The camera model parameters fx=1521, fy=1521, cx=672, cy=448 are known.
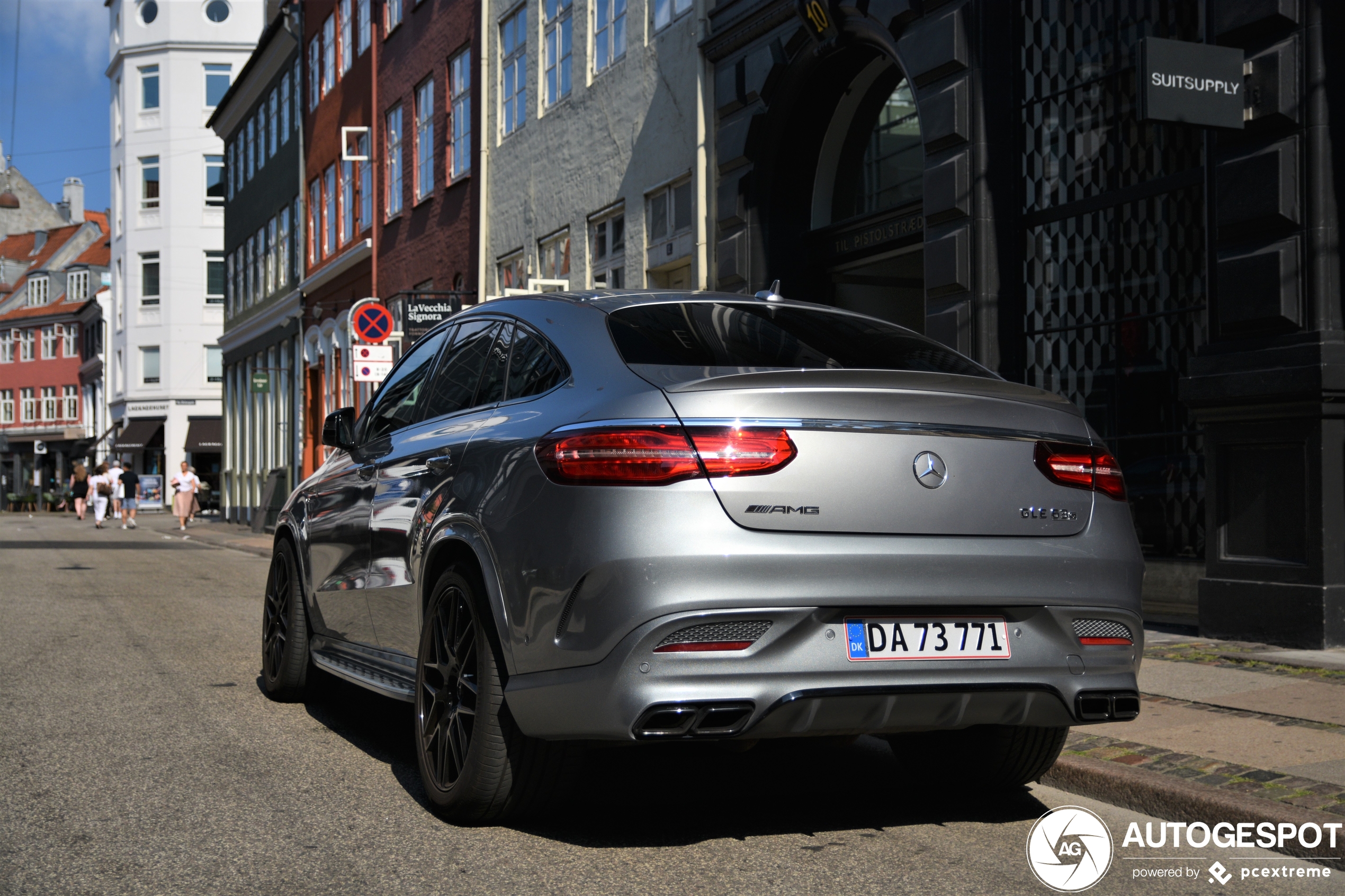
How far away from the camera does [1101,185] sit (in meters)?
10.8

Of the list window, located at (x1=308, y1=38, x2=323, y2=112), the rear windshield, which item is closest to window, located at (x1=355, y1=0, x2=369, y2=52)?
window, located at (x1=308, y1=38, x2=323, y2=112)

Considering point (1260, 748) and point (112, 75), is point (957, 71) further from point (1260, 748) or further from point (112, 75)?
point (112, 75)

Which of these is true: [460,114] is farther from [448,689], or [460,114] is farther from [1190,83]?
[448,689]

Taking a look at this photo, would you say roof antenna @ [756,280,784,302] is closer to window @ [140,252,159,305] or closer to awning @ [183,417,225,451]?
awning @ [183,417,225,451]

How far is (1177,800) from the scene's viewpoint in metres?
4.80

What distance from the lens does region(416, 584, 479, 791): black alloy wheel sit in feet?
15.1

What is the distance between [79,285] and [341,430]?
3326 inches

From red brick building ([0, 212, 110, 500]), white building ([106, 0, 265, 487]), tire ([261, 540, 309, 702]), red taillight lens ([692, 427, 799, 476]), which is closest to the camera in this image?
red taillight lens ([692, 427, 799, 476])

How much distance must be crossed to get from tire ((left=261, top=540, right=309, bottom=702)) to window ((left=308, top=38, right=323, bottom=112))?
31.3 m

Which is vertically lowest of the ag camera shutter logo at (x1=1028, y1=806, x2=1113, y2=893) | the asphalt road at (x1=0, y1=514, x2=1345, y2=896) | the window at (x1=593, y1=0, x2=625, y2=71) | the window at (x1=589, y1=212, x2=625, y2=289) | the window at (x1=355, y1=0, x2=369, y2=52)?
the ag camera shutter logo at (x1=1028, y1=806, x2=1113, y2=893)

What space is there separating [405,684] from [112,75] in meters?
70.8

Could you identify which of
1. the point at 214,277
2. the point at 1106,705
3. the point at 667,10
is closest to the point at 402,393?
the point at 1106,705

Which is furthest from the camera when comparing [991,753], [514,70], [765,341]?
[514,70]

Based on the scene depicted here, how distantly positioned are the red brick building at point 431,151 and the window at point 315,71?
6.47m
